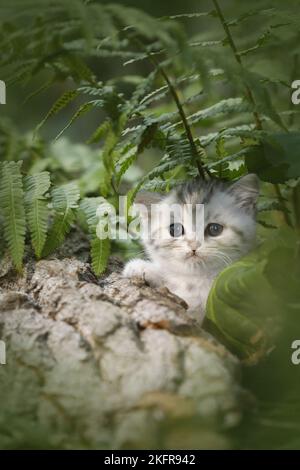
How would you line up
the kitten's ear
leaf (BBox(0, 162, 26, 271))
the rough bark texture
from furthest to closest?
the kitten's ear, leaf (BBox(0, 162, 26, 271)), the rough bark texture

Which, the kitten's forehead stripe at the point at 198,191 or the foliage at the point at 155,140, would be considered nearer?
the foliage at the point at 155,140

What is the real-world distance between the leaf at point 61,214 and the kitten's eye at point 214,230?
20.4 inches

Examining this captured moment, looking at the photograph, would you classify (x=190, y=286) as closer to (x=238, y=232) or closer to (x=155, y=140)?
(x=238, y=232)

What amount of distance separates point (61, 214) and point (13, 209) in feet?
0.59


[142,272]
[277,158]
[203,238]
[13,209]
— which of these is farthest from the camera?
[203,238]

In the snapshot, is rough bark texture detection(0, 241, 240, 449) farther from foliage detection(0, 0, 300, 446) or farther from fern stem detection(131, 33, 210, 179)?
fern stem detection(131, 33, 210, 179)

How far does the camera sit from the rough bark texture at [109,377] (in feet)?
4.56

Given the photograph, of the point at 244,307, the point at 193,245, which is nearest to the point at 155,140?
the point at 193,245

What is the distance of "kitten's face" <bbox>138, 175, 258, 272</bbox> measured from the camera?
2.26 m

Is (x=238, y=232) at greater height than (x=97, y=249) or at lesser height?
greater

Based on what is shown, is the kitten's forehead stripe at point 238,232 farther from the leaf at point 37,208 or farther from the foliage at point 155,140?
the leaf at point 37,208

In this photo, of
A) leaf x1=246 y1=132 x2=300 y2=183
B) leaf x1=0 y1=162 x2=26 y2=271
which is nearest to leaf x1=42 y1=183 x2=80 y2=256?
leaf x1=0 y1=162 x2=26 y2=271

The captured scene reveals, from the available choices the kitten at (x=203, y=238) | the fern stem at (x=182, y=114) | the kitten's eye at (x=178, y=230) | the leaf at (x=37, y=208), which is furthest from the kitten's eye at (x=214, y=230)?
the leaf at (x=37, y=208)

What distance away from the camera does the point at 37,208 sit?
2.05 meters
